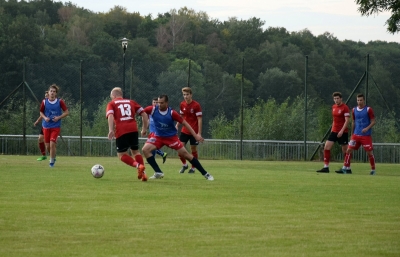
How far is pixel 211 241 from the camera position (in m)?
8.63

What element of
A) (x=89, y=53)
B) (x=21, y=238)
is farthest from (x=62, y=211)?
(x=89, y=53)

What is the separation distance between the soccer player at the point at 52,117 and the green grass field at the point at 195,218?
18.4ft

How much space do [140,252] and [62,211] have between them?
3.34 metres

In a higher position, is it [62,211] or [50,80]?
[50,80]

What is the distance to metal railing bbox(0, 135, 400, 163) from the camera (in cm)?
3609

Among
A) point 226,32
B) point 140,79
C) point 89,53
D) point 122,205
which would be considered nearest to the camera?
point 122,205

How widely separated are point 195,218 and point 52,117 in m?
12.9

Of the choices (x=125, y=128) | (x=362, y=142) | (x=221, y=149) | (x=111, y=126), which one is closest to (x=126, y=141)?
(x=125, y=128)

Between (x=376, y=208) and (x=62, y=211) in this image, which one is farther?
(x=376, y=208)

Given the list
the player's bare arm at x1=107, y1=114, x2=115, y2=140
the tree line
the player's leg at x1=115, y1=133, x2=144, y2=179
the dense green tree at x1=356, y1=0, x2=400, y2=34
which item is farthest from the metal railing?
the player's bare arm at x1=107, y1=114, x2=115, y2=140

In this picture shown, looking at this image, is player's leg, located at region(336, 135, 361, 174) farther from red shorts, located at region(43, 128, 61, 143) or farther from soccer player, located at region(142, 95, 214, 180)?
red shorts, located at region(43, 128, 61, 143)

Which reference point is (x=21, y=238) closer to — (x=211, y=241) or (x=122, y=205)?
(x=211, y=241)

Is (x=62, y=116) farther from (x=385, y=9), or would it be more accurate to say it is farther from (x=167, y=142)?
(x=385, y=9)

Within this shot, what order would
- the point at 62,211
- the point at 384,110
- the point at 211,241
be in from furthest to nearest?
the point at 384,110 < the point at 62,211 < the point at 211,241
